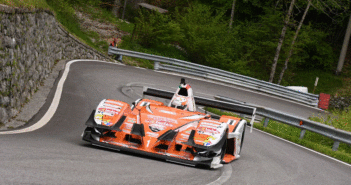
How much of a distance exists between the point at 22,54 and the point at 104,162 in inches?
191

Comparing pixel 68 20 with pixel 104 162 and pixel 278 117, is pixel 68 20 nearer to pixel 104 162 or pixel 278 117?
pixel 278 117

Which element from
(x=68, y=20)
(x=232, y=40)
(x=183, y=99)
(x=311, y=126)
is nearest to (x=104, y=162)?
(x=183, y=99)

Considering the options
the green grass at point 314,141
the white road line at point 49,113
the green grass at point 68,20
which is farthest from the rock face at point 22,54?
the green grass at point 68,20

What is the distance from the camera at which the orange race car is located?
6582mm

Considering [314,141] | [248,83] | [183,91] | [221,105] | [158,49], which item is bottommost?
[314,141]

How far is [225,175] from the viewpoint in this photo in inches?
248

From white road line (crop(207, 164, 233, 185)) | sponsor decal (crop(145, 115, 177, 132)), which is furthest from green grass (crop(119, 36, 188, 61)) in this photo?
white road line (crop(207, 164, 233, 185))

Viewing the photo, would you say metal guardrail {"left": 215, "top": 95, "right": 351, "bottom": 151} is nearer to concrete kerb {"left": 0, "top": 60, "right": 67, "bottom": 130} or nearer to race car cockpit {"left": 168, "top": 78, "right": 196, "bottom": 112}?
race car cockpit {"left": 168, "top": 78, "right": 196, "bottom": 112}

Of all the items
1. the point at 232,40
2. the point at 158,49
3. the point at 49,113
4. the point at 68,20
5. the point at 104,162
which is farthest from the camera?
the point at 232,40

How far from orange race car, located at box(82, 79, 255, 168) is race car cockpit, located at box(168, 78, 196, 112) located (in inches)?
28.5

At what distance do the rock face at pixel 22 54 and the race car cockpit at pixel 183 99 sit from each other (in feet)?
10.8

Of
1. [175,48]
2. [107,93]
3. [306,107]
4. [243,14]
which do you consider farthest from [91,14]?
[107,93]

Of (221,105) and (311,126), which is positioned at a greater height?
(221,105)

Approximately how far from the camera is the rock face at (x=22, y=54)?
25.6 ft
